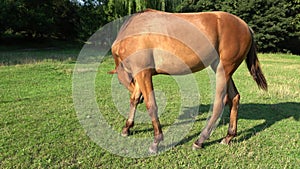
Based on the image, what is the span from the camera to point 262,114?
18.3 ft

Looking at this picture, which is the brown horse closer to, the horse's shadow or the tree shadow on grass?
the tree shadow on grass

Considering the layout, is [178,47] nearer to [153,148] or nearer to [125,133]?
[153,148]

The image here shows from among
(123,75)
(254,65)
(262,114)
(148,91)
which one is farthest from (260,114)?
(123,75)

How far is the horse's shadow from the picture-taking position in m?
4.58

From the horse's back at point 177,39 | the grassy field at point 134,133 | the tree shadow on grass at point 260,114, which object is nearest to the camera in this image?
the grassy field at point 134,133

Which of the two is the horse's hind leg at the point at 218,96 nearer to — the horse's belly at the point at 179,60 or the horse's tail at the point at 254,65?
the horse's belly at the point at 179,60

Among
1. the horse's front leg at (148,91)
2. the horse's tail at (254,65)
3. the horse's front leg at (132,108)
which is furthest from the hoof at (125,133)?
the horse's tail at (254,65)

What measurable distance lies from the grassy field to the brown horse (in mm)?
449

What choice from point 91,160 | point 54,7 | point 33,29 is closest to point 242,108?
point 91,160

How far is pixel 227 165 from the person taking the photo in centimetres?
337

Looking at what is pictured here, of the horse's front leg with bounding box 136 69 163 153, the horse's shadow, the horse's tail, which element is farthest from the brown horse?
the horse's shadow

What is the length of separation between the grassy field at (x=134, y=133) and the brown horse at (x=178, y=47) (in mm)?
449

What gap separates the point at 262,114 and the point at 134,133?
9.72 feet

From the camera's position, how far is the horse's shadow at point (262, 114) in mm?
4582
